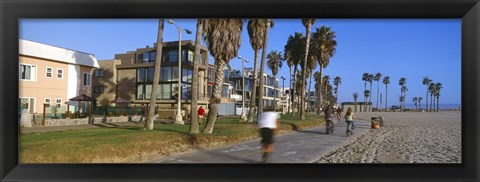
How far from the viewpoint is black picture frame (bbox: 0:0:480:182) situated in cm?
744

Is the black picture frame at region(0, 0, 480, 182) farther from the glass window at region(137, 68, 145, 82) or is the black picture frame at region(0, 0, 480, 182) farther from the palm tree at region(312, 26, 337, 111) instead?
the palm tree at region(312, 26, 337, 111)

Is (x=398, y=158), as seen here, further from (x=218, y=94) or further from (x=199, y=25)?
(x=199, y=25)

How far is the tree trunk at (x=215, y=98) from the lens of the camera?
1623 centimetres

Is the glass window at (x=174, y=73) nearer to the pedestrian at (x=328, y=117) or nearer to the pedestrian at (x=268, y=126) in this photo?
the pedestrian at (x=328, y=117)

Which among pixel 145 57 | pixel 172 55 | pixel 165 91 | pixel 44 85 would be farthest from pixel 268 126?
pixel 145 57

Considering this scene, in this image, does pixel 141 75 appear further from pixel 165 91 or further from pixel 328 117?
pixel 328 117

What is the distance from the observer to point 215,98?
16.7 metres
